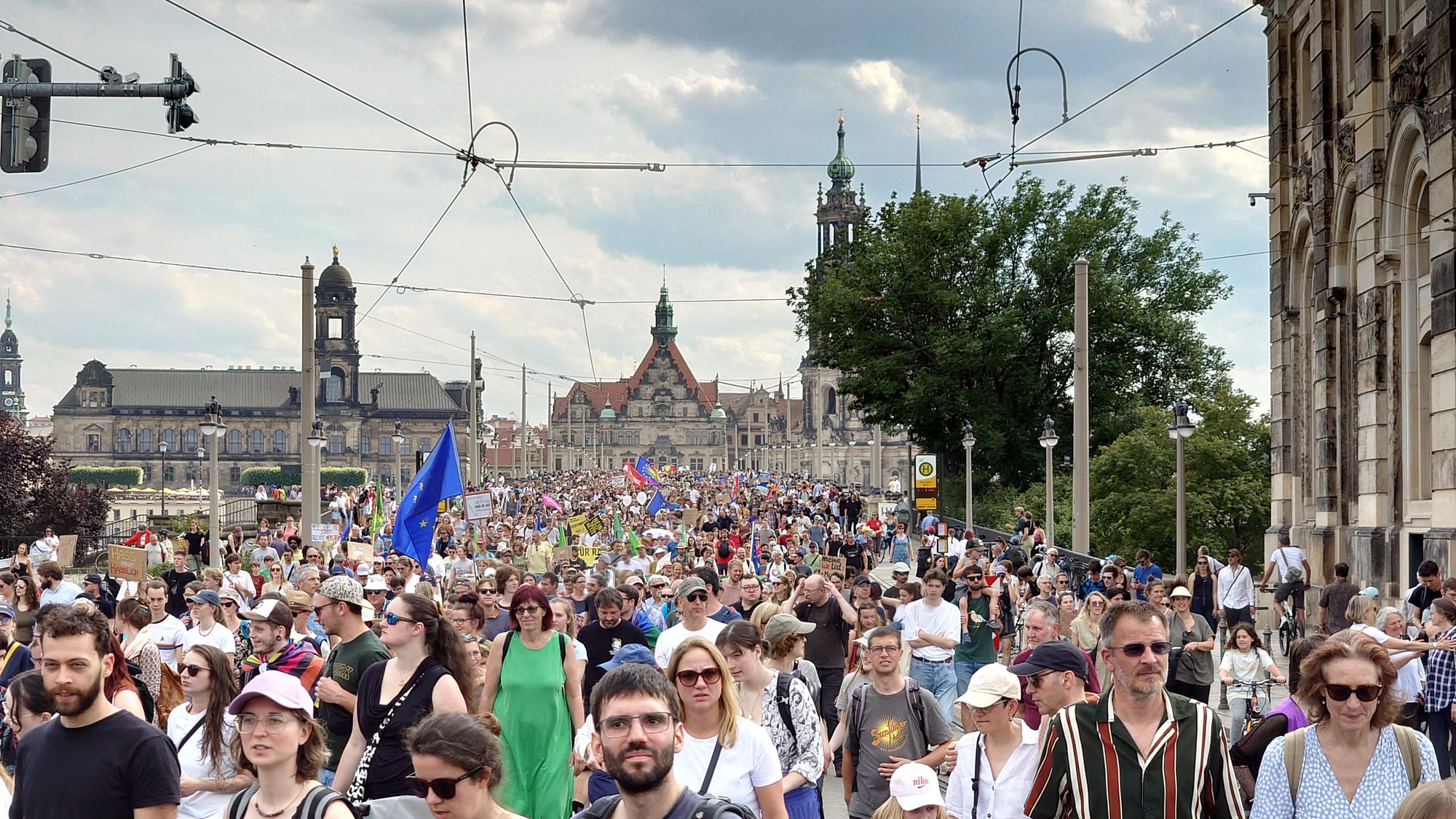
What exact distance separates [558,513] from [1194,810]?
157ft

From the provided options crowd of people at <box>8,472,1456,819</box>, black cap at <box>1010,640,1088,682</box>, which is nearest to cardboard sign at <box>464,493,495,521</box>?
crowd of people at <box>8,472,1456,819</box>

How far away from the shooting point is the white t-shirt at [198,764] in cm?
611

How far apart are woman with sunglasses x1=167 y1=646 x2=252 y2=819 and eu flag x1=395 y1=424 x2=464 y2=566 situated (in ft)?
42.8

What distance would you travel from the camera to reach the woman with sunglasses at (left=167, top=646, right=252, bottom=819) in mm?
6176

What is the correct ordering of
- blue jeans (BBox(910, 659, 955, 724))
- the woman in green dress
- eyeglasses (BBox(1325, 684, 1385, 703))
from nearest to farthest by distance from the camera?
1. eyeglasses (BBox(1325, 684, 1385, 703))
2. the woman in green dress
3. blue jeans (BBox(910, 659, 955, 724))

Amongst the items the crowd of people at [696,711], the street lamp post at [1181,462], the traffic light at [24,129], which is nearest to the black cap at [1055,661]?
the crowd of people at [696,711]

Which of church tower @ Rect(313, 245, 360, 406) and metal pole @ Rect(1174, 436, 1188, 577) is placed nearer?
metal pole @ Rect(1174, 436, 1188, 577)

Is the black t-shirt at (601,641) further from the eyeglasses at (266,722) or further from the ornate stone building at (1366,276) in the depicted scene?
the ornate stone building at (1366,276)

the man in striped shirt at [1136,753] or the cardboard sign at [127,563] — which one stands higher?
the man in striped shirt at [1136,753]

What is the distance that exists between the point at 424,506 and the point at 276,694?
15.3 m

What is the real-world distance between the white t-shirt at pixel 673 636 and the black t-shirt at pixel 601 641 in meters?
0.37

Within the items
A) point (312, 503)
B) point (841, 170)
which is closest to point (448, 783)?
point (312, 503)

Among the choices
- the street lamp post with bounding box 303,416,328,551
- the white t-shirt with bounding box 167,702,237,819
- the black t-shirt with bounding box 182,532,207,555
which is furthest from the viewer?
the black t-shirt with bounding box 182,532,207,555

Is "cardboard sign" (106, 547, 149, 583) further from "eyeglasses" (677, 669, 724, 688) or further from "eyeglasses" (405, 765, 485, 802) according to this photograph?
"eyeglasses" (405, 765, 485, 802)
